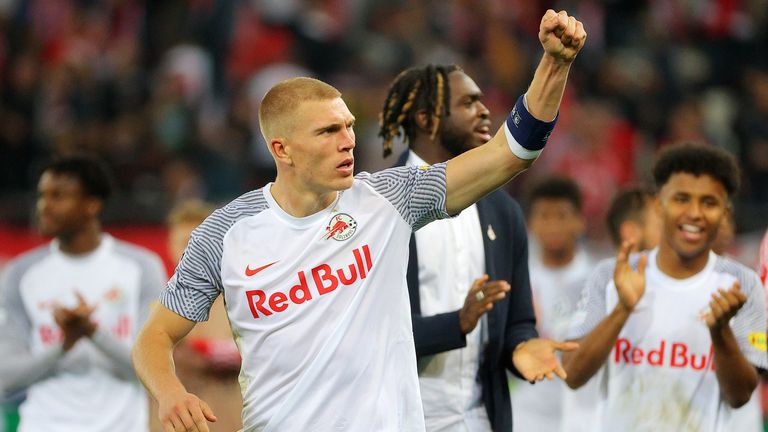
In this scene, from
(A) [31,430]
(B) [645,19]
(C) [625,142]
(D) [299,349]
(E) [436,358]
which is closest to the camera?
(D) [299,349]

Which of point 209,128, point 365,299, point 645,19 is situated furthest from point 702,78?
point 365,299

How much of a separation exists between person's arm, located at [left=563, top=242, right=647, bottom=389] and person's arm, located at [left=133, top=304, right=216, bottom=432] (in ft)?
6.22

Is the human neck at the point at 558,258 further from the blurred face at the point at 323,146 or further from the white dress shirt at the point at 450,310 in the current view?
the blurred face at the point at 323,146

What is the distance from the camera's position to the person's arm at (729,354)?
5621 mm

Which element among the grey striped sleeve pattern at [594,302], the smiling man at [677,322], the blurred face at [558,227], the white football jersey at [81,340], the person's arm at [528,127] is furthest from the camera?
the blurred face at [558,227]

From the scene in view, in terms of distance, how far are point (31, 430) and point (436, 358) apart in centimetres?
292

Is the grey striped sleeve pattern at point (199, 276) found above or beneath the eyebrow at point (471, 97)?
beneath

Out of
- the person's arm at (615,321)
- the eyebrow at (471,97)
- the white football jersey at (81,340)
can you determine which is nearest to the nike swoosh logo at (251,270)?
the eyebrow at (471,97)

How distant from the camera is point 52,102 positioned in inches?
582

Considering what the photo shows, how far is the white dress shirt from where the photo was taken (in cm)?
593

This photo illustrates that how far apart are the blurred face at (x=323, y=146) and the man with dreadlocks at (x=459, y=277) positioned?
906 millimetres

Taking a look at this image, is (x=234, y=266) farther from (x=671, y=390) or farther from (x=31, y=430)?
(x=31, y=430)

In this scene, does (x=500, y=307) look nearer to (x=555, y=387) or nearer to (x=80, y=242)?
(x=555, y=387)

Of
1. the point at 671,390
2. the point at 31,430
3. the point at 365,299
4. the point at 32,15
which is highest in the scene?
the point at 32,15
